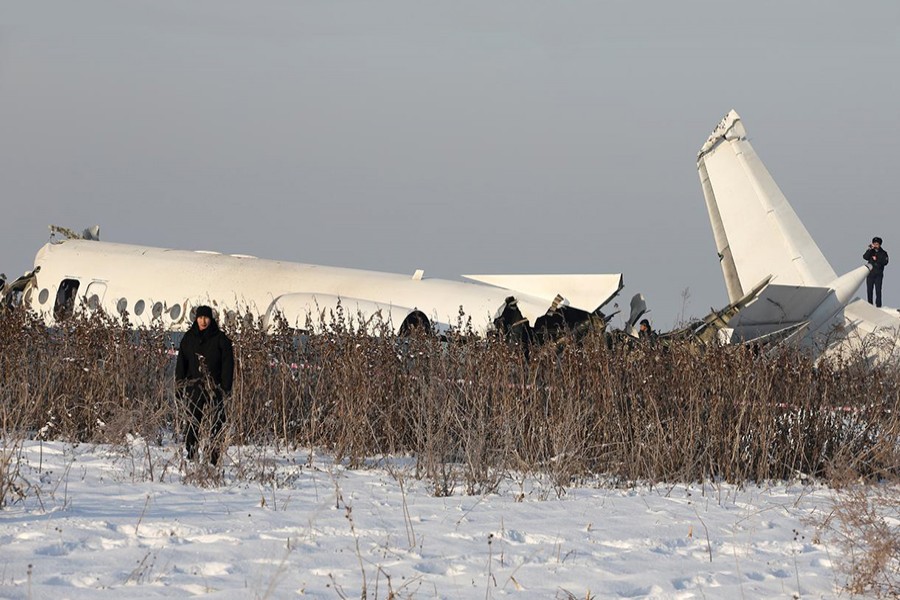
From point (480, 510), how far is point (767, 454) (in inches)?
136

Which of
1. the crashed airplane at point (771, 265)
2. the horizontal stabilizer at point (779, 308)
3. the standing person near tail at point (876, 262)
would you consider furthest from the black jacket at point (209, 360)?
the standing person near tail at point (876, 262)

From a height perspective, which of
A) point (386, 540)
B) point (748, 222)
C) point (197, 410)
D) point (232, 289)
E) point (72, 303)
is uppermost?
point (748, 222)

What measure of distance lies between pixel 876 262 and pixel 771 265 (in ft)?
13.6

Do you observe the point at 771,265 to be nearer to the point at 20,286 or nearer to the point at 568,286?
the point at 568,286

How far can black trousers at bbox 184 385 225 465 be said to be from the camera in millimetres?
9734

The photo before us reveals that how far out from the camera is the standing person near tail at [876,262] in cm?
2397

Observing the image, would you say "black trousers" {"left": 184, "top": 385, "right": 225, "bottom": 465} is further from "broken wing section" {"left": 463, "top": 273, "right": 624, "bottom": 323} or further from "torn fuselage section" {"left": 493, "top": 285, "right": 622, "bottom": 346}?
"broken wing section" {"left": 463, "top": 273, "right": 624, "bottom": 323}

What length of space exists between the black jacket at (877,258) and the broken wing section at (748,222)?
347 cm

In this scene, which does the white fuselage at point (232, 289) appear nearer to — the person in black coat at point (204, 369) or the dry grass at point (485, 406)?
the dry grass at point (485, 406)

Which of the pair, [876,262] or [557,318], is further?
[876,262]

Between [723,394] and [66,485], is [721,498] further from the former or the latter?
[66,485]

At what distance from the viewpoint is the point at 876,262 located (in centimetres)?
2398

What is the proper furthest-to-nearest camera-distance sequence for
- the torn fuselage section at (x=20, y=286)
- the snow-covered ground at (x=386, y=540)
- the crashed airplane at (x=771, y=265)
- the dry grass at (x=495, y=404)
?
1. the torn fuselage section at (x=20, y=286)
2. the crashed airplane at (x=771, y=265)
3. the dry grass at (x=495, y=404)
4. the snow-covered ground at (x=386, y=540)

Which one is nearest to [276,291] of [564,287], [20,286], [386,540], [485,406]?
[564,287]
